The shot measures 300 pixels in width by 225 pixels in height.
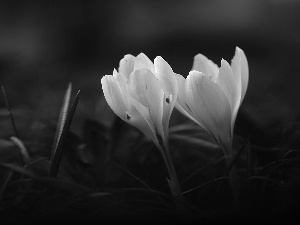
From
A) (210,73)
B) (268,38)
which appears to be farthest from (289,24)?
(210,73)

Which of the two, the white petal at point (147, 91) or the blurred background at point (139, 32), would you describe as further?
the blurred background at point (139, 32)

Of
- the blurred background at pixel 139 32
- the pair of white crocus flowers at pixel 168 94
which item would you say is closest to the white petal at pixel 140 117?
the pair of white crocus flowers at pixel 168 94

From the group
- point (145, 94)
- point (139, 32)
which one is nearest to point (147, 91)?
point (145, 94)

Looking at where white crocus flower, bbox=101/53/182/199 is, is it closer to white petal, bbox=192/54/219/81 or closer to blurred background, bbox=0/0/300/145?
white petal, bbox=192/54/219/81

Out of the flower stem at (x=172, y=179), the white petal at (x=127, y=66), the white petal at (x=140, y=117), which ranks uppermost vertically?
the white petal at (x=127, y=66)

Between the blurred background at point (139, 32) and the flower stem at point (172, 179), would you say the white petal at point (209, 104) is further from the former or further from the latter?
the blurred background at point (139, 32)

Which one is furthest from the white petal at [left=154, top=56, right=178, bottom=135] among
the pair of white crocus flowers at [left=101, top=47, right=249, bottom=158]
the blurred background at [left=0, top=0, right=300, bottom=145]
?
the blurred background at [left=0, top=0, right=300, bottom=145]

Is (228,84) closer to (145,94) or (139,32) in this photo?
(145,94)
